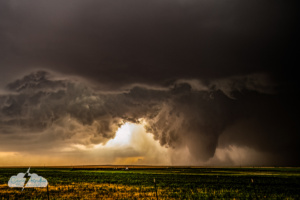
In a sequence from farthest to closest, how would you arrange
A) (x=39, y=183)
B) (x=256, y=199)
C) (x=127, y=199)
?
(x=39, y=183) → (x=256, y=199) → (x=127, y=199)

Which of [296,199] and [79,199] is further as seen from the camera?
[296,199]

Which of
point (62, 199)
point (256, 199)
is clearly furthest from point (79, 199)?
point (256, 199)

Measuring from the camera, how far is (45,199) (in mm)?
27688

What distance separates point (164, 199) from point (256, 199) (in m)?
11.6

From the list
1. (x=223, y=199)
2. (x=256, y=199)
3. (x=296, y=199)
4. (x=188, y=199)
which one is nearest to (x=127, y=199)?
(x=188, y=199)

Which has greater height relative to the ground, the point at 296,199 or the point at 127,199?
the point at 127,199

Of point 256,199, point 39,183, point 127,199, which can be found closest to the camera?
point 127,199

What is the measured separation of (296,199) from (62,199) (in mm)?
29531

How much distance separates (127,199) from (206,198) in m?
10.0

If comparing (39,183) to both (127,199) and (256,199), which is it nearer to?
(127,199)

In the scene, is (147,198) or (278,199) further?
(278,199)

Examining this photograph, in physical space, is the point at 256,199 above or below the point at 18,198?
below

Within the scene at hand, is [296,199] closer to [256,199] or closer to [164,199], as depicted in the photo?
[256,199]

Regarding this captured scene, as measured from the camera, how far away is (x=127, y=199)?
26.8 m
